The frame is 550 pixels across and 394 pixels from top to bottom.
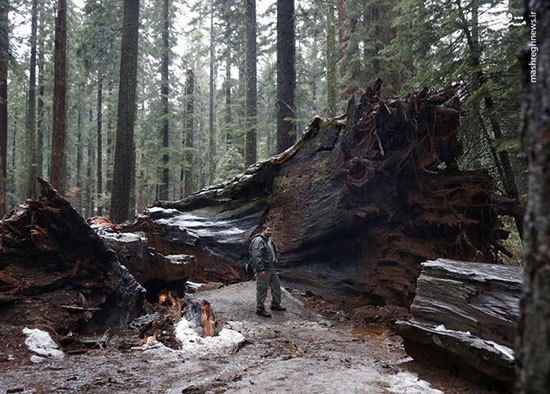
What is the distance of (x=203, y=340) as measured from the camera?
17.7 feet

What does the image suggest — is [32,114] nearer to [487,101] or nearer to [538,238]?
[487,101]

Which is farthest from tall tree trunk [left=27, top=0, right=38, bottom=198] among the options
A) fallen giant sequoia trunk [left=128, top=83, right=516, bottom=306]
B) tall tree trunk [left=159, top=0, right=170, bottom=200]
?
fallen giant sequoia trunk [left=128, top=83, right=516, bottom=306]

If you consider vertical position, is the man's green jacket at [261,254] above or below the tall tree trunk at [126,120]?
below

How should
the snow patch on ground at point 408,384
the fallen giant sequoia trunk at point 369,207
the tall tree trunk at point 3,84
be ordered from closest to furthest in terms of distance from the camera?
1. the snow patch on ground at point 408,384
2. the fallen giant sequoia trunk at point 369,207
3. the tall tree trunk at point 3,84

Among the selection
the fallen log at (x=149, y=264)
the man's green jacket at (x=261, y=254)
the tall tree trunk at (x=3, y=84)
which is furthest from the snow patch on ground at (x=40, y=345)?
the tall tree trunk at (x=3, y=84)

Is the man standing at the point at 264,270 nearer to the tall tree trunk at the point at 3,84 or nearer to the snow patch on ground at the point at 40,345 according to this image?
the snow patch on ground at the point at 40,345

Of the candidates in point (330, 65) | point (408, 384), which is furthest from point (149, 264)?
point (330, 65)

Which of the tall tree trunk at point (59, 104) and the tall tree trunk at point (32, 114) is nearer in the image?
the tall tree trunk at point (59, 104)

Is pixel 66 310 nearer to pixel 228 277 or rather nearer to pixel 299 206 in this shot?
pixel 228 277

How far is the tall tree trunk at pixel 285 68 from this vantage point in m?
12.1

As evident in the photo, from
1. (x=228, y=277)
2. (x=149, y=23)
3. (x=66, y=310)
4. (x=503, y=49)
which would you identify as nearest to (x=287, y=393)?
(x=66, y=310)

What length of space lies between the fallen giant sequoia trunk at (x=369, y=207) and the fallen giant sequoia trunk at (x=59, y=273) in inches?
157

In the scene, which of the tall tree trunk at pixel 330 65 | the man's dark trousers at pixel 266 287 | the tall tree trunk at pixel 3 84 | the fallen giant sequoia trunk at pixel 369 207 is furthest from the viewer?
the tall tree trunk at pixel 3 84

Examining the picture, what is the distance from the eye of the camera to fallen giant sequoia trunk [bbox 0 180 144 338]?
17.8 feet
